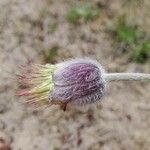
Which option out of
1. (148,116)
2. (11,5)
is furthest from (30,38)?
(148,116)

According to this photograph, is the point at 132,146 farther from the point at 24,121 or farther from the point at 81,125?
the point at 24,121

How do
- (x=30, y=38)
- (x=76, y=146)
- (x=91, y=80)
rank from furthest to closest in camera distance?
(x=30, y=38)
(x=76, y=146)
(x=91, y=80)

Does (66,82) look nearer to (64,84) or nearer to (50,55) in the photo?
(64,84)

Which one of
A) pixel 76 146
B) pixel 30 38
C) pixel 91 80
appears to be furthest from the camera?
pixel 30 38

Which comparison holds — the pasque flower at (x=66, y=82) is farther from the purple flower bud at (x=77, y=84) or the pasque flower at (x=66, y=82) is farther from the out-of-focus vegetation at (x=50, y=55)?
the out-of-focus vegetation at (x=50, y=55)

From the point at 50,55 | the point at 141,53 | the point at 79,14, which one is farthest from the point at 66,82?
the point at 79,14

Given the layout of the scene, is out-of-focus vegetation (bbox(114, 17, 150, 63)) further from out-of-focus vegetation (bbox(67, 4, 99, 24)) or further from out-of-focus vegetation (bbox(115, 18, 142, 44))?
out-of-focus vegetation (bbox(67, 4, 99, 24))

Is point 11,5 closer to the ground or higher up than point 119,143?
higher up
